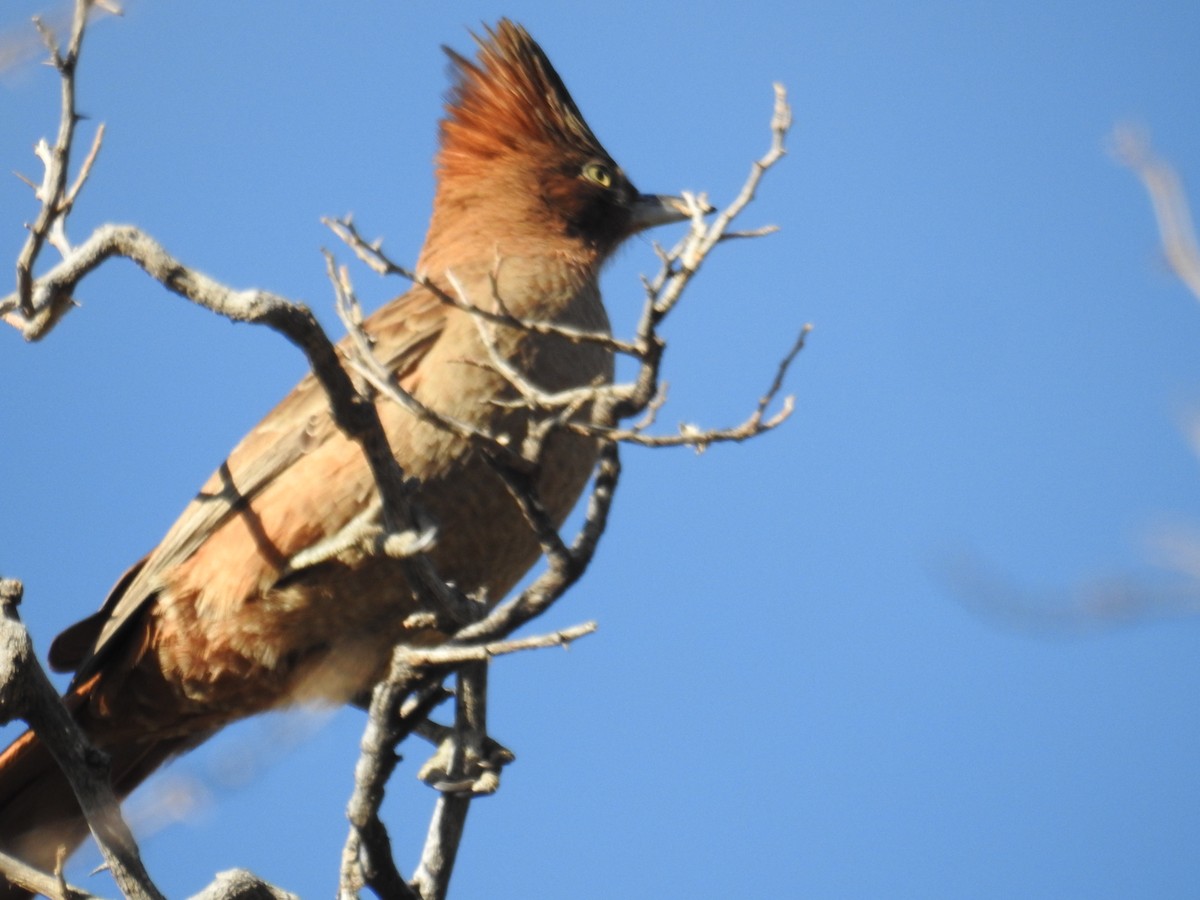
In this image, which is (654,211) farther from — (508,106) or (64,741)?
(64,741)

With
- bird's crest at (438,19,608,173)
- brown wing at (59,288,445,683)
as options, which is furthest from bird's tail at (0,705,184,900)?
bird's crest at (438,19,608,173)

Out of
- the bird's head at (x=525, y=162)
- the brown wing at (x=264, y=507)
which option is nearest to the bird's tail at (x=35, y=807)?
the brown wing at (x=264, y=507)

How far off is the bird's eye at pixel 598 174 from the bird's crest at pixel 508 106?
88 millimetres

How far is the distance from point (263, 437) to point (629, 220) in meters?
2.27

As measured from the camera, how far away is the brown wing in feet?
18.2

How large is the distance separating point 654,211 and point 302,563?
312cm

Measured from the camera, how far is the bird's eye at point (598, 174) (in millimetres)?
7383

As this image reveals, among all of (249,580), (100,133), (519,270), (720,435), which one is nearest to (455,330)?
(519,270)

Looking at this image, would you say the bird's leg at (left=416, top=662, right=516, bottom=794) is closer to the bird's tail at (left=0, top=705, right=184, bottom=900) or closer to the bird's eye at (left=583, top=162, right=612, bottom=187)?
the bird's tail at (left=0, top=705, right=184, bottom=900)

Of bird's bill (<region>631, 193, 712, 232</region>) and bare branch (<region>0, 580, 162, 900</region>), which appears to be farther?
bird's bill (<region>631, 193, 712, 232</region>)

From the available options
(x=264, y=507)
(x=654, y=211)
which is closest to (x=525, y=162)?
(x=654, y=211)

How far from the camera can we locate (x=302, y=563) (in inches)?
198

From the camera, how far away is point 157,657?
5.88 metres

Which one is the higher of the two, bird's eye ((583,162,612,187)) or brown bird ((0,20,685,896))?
bird's eye ((583,162,612,187))
